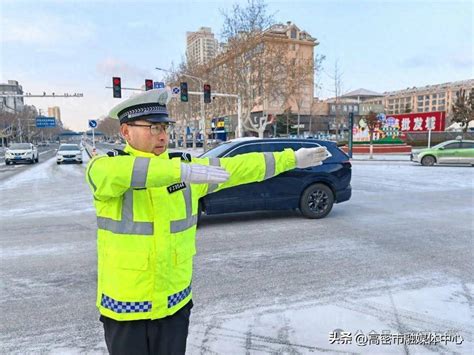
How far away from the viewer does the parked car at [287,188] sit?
22.1ft

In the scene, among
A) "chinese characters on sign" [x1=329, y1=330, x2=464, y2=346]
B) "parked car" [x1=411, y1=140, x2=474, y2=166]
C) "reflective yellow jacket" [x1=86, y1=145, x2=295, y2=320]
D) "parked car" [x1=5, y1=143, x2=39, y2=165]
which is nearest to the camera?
"reflective yellow jacket" [x1=86, y1=145, x2=295, y2=320]

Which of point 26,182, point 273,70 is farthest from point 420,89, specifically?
point 26,182

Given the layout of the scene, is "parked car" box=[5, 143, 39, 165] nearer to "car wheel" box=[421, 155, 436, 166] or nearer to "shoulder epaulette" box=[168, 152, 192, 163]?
"car wheel" box=[421, 155, 436, 166]

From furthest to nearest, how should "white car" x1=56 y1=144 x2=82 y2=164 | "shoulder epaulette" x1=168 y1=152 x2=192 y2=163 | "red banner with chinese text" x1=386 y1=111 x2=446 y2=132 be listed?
"red banner with chinese text" x1=386 y1=111 x2=446 y2=132 → "white car" x1=56 y1=144 x2=82 y2=164 → "shoulder epaulette" x1=168 y1=152 x2=192 y2=163

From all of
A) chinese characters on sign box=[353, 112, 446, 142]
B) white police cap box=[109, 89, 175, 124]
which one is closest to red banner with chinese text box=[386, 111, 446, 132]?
chinese characters on sign box=[353, 112, 446, 142]

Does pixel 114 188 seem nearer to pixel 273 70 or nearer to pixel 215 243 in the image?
pixel 215 243

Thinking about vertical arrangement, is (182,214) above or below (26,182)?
above

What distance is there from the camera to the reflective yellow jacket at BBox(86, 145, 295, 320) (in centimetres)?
160

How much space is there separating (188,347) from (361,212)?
6.04 m

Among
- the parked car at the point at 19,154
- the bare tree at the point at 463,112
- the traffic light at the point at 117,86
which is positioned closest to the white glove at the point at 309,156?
the traffic light at the point at 117,86

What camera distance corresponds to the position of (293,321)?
3.20m

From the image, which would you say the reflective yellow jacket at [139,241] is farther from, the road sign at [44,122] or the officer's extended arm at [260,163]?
the road sign at [44,122]

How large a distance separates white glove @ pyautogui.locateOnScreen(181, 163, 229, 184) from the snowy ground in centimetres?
174

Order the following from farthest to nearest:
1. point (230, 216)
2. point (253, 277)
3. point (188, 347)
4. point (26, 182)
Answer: point (26, 182)
point (230, 216)
point (253, 277)
point (188, 347)
